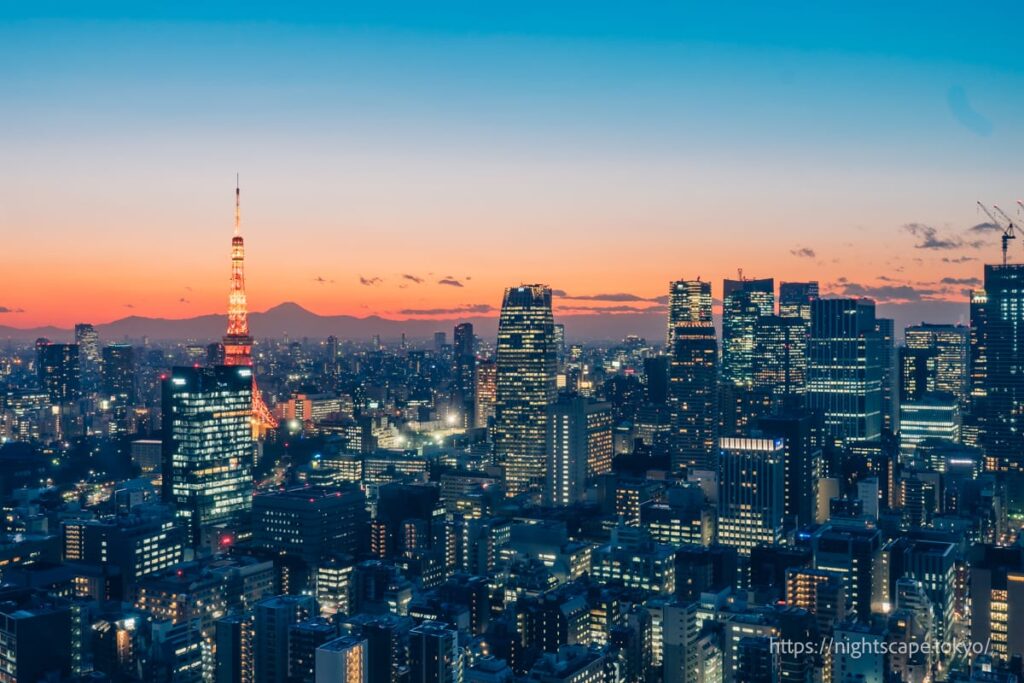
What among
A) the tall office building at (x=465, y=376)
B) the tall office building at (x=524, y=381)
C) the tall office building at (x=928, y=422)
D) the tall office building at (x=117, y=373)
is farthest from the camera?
the tall office building at (x=117, y=373)

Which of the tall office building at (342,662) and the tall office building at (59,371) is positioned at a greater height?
the tall office building at (59,371)

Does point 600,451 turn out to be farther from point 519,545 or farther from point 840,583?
point 840,583

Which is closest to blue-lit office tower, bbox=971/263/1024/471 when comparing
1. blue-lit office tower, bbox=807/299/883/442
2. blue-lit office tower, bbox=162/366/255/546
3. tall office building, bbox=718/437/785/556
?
blue-lit office tower, bbox=807/299/883/442

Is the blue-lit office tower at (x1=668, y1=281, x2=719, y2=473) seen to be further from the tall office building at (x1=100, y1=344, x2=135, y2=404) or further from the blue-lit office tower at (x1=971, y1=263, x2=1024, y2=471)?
the tall office building at (x1=100, y1=344, x2=135, y2=404)

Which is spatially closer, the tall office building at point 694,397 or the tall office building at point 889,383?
the tall office building at point 694,397

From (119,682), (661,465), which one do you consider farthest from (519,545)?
(661,465)

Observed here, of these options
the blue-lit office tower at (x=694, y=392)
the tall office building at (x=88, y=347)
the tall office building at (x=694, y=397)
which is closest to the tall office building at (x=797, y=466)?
the blue-lit office tower at (x=694, y=392)

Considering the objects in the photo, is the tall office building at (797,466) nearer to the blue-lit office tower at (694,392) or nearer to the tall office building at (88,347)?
the blue-lit office tower at (694,392)
